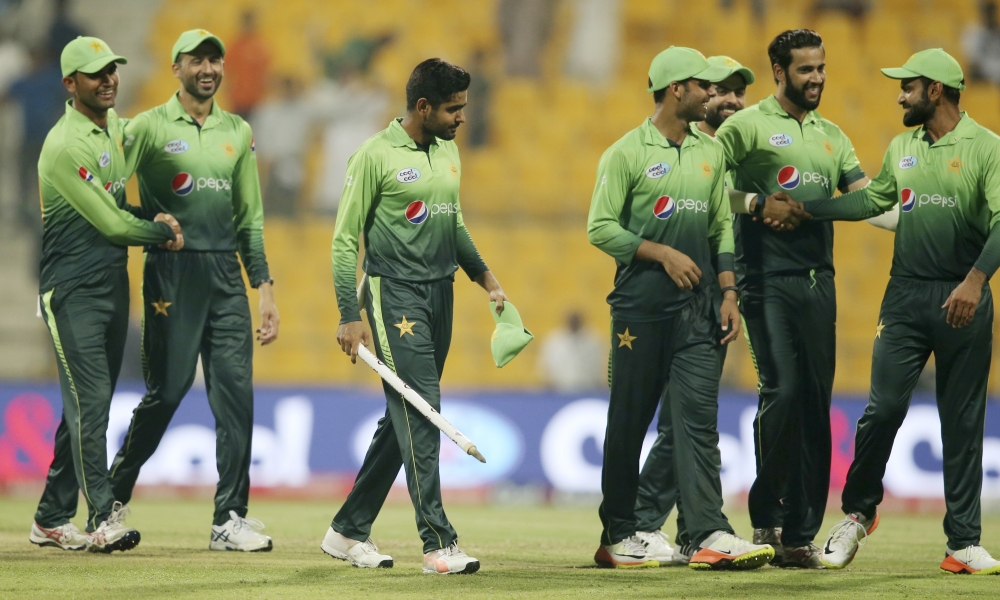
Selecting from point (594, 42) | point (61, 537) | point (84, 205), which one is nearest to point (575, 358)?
point (594, 42)

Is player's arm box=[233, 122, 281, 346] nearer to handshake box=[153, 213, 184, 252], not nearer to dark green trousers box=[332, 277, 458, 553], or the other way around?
handshake box=[153, 213, 184, 252]

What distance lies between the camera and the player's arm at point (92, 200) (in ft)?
21.7

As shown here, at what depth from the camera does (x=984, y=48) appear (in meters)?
15.6

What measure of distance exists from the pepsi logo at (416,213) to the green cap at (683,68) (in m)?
1.30

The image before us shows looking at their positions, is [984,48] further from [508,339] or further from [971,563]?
[508,339]

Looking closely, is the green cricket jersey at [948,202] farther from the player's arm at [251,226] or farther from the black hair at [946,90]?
the player's arm at [251,226]

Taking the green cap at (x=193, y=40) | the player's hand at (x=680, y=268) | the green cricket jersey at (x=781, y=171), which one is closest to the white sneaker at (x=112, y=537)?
the green cap at (x=193, y=40)

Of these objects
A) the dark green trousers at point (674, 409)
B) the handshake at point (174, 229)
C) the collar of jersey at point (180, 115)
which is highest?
the collar of jersey at point (180, 115)

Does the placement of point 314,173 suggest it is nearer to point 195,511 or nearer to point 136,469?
point 195,511

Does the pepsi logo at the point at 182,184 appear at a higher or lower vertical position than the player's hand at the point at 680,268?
higher

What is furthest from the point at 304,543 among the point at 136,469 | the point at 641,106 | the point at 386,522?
the point at 641,106

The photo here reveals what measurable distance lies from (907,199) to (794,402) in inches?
45.6

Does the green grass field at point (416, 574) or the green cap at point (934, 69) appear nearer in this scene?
the green grass field at point (416, 574)

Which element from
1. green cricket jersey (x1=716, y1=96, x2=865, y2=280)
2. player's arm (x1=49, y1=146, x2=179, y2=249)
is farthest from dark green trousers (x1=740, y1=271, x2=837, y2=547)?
player's arm (x1=49, y1=146, x2=179, y2=249)
